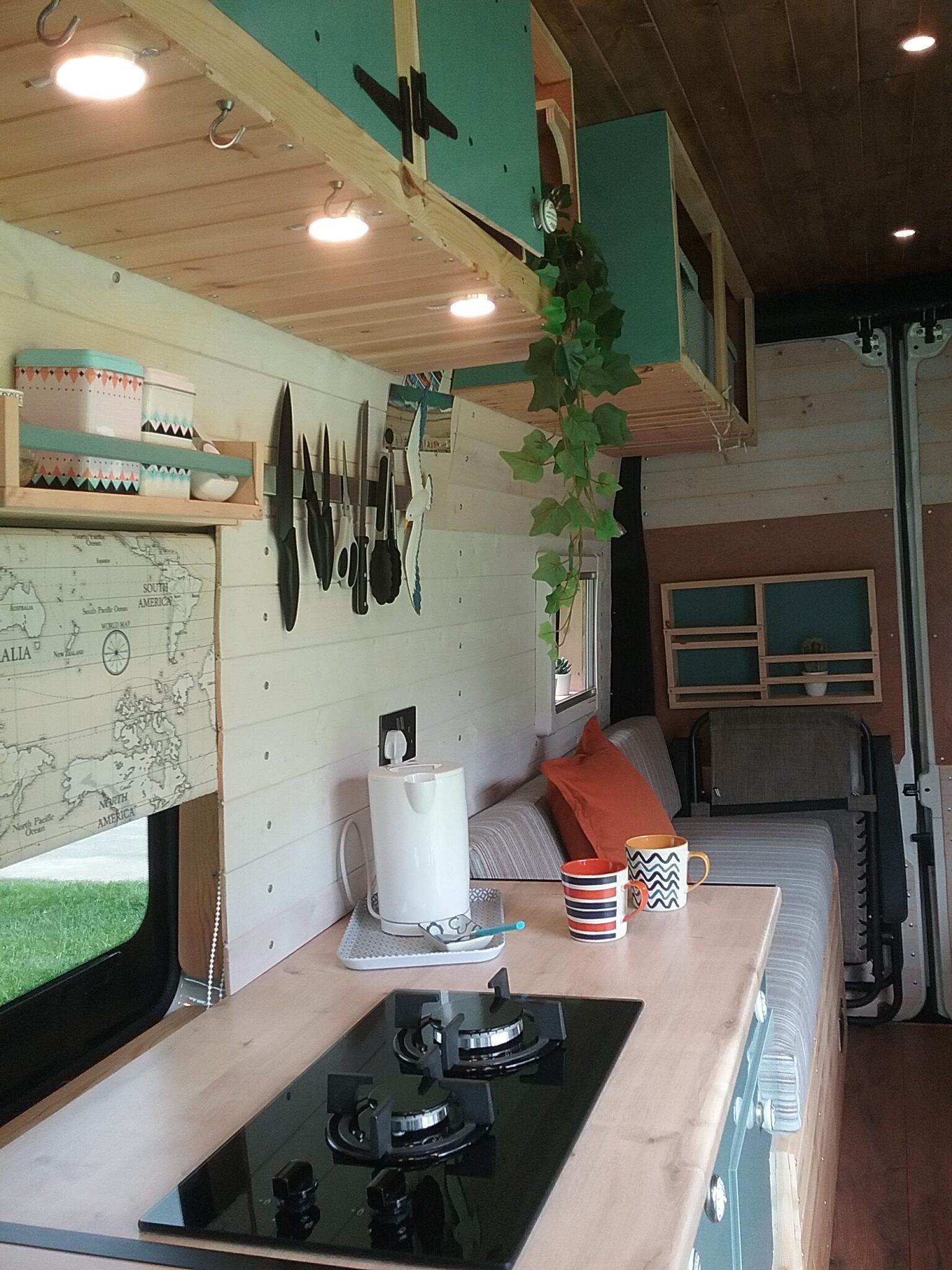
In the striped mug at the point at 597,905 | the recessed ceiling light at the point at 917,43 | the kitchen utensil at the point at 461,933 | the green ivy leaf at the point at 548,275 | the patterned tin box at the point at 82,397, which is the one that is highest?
the recessed ceiling light at the point at 917,43

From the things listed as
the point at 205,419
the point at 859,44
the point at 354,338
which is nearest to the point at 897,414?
the point at 859,44

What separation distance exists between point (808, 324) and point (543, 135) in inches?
79.3

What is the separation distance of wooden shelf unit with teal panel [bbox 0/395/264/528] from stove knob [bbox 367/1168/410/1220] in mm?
693

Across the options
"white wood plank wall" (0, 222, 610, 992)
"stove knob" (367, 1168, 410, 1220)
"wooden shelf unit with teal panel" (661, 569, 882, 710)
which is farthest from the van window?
"wooden shelf unit with teal panel" (661, 569, 882, 710)

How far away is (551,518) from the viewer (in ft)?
7.28

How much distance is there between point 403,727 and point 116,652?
937mm

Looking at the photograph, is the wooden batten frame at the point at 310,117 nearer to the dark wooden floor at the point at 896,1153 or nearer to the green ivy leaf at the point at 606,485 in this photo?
the green ivy leaf at the point at 606,485

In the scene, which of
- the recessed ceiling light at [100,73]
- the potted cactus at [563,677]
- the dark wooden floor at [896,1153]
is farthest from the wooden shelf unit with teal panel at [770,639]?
the recessed ceiling light at [100,73]

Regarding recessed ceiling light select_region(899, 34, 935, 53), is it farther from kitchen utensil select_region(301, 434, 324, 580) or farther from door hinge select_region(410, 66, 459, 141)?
kitchen utensil select_region(301, 434, 324, 580)

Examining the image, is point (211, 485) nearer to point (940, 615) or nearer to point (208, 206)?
point (208, 206)

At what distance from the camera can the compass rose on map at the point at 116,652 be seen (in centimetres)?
133

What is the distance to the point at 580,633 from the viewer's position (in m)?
3.88

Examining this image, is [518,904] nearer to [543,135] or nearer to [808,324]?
[543,135]

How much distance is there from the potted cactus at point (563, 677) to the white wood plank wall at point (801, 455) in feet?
2.91
